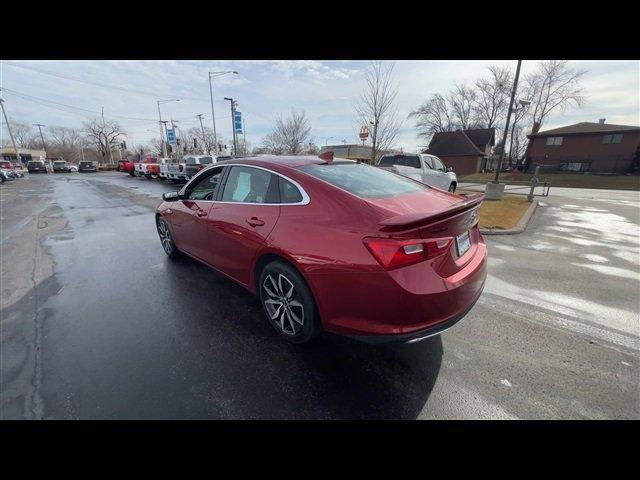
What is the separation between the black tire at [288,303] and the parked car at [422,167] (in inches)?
380

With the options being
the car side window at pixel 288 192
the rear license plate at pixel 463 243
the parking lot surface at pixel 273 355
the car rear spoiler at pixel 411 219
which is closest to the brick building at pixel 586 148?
the parking lot surface at pixel 273 355

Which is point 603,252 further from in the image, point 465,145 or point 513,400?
point 465,145

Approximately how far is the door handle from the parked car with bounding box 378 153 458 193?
9.43 meters

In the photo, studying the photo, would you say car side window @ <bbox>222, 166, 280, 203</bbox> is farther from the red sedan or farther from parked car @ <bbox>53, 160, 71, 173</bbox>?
parked car @ <bbox>53, 160, 71, 173</bbox>

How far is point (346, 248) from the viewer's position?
2135mm

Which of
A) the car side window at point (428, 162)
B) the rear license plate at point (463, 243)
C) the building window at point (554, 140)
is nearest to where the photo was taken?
the rear license plate at point (463, 243)

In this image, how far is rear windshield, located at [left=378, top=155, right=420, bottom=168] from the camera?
475 inches

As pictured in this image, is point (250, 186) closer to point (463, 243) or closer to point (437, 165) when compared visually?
point (463, 243)

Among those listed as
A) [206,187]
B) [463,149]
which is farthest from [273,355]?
[463,149]

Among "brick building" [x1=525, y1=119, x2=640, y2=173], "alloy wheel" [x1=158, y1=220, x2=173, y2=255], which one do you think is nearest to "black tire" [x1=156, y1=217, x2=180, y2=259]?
"alloy wheel" [x1=158, y1=220, x2=173, y2=255]

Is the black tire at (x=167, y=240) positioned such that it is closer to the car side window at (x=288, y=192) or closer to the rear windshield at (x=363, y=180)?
the car side window at (x=288, y=192)

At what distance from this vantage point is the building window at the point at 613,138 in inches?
1355

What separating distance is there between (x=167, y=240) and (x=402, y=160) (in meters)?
10.3
